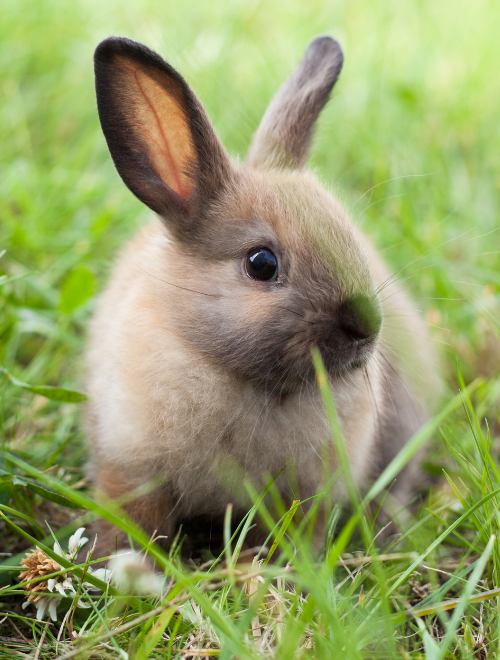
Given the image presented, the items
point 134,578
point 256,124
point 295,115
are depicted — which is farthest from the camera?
point 256,124

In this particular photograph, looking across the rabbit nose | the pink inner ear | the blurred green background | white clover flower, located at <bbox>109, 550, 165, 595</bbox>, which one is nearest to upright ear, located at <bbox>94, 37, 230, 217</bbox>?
the pink inner ear

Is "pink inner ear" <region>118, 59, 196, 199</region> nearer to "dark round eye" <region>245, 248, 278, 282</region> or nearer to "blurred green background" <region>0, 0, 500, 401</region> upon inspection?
"blurred green background" <region>0, 0, 500, 401</region>

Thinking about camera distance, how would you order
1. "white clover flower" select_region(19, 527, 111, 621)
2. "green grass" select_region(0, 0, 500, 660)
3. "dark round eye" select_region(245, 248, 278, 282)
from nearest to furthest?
1. "green grass" select_region(0, 0, 500, 660)
2. "white clover flower" select_region(19, 527, 111, 621)
3. "dark round eye" select_region(245, 248, 278, 282)

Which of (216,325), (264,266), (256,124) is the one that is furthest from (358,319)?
(256,124)

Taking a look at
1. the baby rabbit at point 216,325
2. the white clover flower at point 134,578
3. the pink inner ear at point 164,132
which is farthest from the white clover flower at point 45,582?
the pink inner ear at point 164,132

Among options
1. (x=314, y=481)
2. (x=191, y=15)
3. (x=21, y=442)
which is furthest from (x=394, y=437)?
(x=191, y=15)

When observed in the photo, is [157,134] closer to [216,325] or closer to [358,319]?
[216,325]

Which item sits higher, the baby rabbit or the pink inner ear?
the pink inner ear
